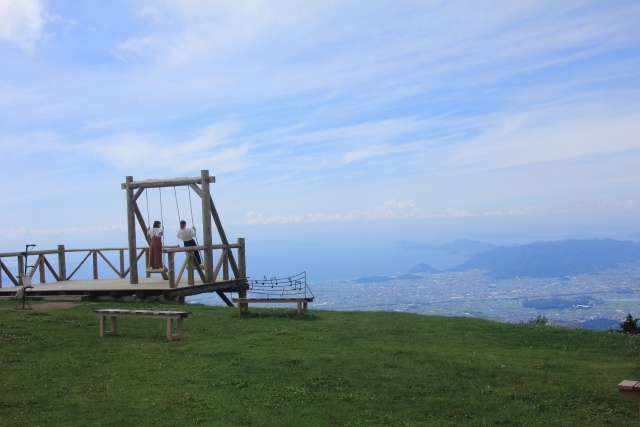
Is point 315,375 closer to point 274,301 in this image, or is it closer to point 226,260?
point 274,301

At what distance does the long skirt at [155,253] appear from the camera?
22891 mm

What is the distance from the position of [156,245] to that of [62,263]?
5443mm

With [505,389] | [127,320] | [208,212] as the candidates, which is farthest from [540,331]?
[208,212]

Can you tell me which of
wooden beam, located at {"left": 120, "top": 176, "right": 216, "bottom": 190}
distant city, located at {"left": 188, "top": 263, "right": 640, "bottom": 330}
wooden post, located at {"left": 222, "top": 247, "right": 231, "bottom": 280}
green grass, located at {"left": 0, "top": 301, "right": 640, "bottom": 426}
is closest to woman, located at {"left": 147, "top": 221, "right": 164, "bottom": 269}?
wooden beam, located at {"left": 120, "top": 176, "right": 216, "bottom": 190}

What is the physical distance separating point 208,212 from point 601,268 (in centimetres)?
14584

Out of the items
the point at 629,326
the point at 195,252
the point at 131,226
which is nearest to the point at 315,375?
the point at 629,326

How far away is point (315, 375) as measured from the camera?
1056 cm

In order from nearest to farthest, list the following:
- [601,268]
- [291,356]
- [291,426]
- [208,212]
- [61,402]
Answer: [291,426] → [61,402] → [291,356] → [208,212] → [601,268]

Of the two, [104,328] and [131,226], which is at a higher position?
[131,226]

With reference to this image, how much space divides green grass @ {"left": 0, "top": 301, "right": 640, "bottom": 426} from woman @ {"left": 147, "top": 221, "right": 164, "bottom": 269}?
700 centimetres

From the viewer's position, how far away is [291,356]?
11945 mm

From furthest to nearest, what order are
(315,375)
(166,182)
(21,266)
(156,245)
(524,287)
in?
(524,287)
(21,266)
(156,245)
(166,182)
(315,375)

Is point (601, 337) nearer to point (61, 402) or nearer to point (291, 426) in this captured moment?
point (291, 426)

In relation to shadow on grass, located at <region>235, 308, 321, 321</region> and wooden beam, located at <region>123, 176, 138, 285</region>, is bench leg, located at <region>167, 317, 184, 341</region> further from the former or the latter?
wooden beam, located at <region>123, 176, 138, 285</region>
